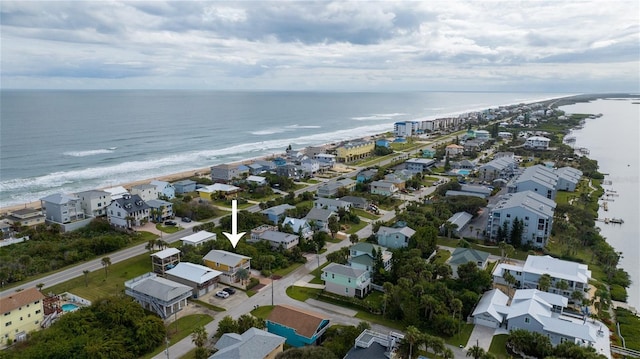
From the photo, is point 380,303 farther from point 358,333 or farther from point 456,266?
point 456,266

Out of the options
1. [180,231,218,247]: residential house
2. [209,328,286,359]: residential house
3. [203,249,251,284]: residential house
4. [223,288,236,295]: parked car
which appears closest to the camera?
[209,328,286,359]: residential house

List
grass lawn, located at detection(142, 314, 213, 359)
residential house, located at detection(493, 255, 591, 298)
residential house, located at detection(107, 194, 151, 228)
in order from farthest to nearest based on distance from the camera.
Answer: residential house, located at detection(107, 194, 151, 228) < residential house, located at detection(493, 255, 591, 298) < grass lawn, located at detection(142, 314, 213, 359)

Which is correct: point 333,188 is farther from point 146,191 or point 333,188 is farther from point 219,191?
point 146,191

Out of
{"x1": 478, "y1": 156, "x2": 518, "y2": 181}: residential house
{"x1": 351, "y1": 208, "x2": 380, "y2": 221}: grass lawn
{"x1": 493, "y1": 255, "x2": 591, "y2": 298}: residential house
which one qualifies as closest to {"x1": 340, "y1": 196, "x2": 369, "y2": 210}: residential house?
{"x1": 351, "y1": 208, "x2": 380, "y2": 221}: grass lawn

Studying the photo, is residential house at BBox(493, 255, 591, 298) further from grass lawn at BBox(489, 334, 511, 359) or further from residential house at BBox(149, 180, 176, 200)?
residential house at BBox(149, 180, 176, 200)

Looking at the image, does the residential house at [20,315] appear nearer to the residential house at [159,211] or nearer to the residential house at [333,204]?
the residential house at [159,211]
